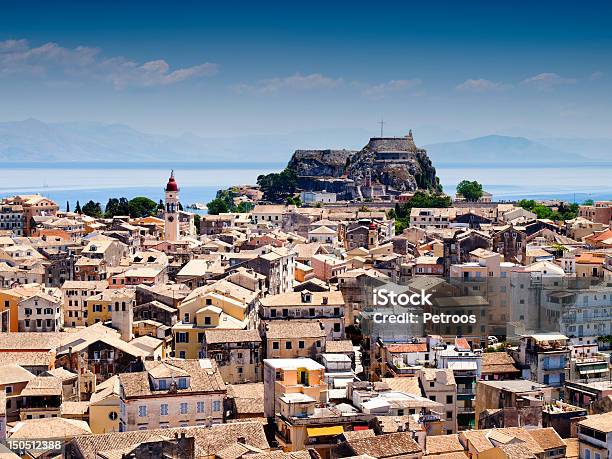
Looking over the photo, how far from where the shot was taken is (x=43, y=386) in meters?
26.4

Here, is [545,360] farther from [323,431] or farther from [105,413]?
[105,413]

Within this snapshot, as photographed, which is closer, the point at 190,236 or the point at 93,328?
the point at 93,328

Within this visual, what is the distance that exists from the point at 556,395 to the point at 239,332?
8.97m

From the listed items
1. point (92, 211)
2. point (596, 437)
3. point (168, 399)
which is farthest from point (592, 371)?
point (92, 211)

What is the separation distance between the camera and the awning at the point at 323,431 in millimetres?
22125

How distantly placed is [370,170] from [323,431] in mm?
71941

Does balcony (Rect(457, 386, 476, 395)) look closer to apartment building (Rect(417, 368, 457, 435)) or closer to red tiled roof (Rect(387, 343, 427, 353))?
apartment building (Rect(417, 368, 457, 435))

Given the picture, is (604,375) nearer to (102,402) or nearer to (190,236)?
(102,402)

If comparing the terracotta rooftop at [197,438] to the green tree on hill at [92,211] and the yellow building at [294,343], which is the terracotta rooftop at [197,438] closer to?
the yellow building at [294,343]

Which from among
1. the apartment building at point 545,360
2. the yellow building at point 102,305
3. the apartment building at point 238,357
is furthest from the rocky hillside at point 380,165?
the apartment building at point 238,357

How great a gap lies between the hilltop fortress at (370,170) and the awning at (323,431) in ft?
219

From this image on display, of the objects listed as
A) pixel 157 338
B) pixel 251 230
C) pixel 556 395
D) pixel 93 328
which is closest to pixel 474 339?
pixel 556 395

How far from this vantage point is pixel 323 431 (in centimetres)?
2220

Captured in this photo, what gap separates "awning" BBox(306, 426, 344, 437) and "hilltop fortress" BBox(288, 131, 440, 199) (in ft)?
219
